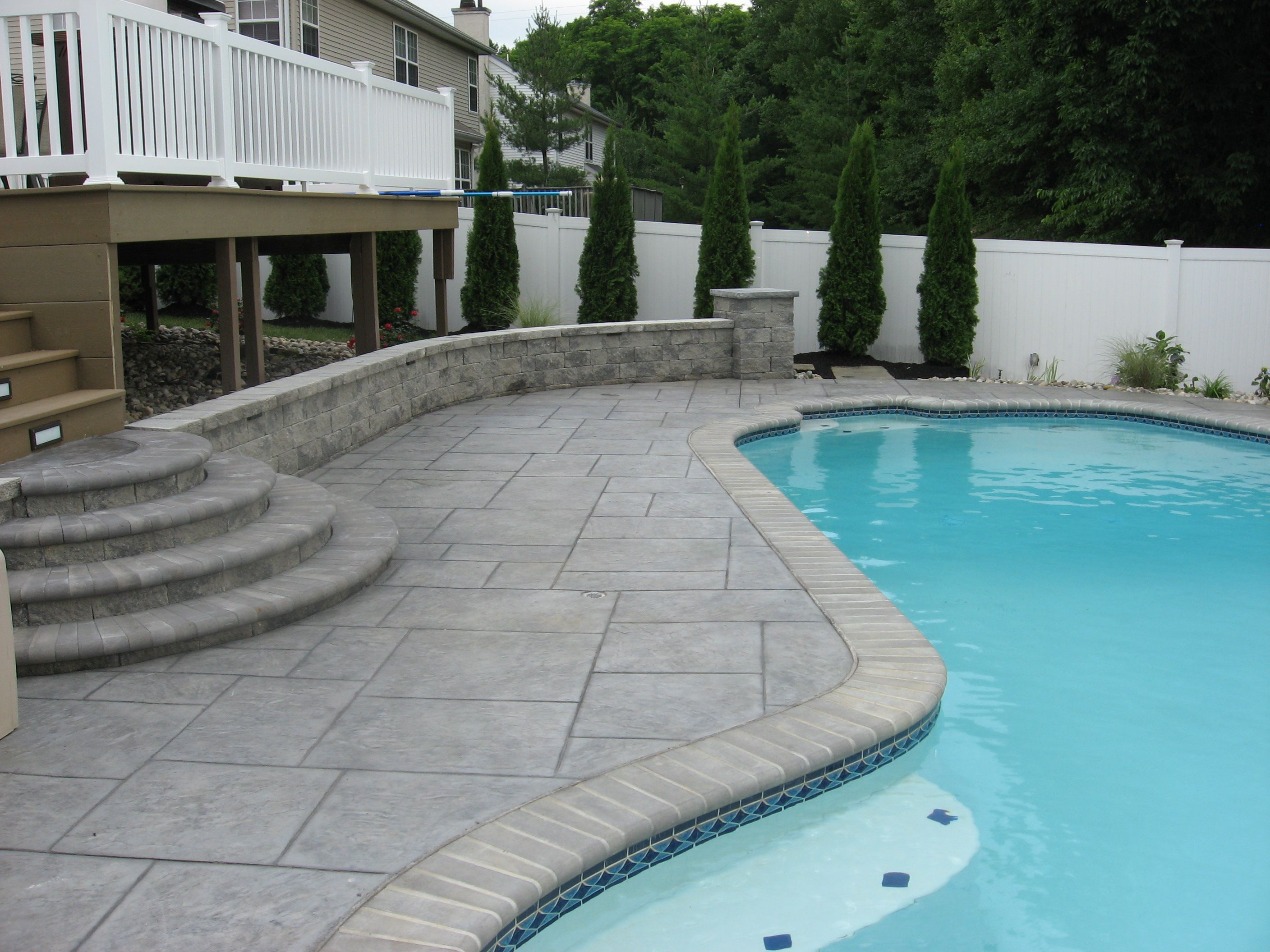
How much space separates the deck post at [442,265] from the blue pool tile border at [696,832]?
8.06m

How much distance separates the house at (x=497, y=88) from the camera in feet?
85.4

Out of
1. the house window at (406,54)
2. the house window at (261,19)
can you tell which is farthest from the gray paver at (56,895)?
the house window at (406,54)

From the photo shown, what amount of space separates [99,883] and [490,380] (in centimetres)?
759

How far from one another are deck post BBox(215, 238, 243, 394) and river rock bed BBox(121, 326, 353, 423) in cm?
→ 42

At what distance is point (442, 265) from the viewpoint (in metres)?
10.9

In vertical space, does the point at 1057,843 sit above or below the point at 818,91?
below

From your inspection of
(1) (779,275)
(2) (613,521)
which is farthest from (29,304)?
(1) (779,275)

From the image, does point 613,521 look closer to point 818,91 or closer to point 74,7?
point 74,7

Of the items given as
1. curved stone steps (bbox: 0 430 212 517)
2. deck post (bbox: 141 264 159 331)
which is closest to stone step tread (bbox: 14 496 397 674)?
curved stone steps (bbox: 0 430 212 517)

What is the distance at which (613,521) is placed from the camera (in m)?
5.85

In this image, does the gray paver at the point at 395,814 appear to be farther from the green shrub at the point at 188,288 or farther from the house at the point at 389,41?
the house at the point at 389,41

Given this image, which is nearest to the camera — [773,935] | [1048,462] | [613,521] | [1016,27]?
[773,935]

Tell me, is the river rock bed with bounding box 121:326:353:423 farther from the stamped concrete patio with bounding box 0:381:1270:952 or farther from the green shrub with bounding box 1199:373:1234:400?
the green shrub with bounding box 1199:373:1234:400

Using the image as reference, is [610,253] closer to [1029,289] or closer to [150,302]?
[1029,289]
